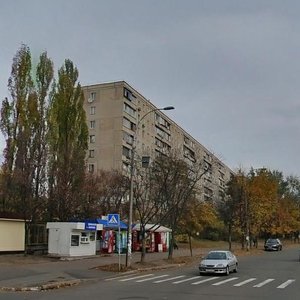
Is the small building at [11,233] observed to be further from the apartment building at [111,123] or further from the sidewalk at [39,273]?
the apartment building at [111,123]

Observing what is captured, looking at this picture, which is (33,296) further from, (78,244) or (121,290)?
(78,244)

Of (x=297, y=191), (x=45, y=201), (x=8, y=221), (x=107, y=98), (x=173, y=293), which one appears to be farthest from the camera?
(x=297, y=191)

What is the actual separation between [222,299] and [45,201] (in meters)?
29.9

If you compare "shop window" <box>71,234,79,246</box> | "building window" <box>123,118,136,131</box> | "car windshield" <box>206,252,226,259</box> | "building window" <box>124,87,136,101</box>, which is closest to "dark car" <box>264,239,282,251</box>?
"building window" <box>123,118,136,131</box>

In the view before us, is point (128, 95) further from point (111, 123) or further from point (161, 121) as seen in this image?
point (161, 121)

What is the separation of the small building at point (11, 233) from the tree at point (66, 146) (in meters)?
6.59

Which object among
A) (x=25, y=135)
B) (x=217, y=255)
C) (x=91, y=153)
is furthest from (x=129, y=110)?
(x=217, y=255)

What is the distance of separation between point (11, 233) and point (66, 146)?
13.5m

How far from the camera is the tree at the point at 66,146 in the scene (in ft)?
142

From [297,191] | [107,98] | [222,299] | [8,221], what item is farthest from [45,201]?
[297,191]

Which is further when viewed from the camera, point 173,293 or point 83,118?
point 83,118

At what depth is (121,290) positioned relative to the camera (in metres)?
18.2

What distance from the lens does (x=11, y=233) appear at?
1404 inches

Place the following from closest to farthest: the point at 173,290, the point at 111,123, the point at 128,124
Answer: the point at 173,290, the point at 111,123, the point at 128,124
